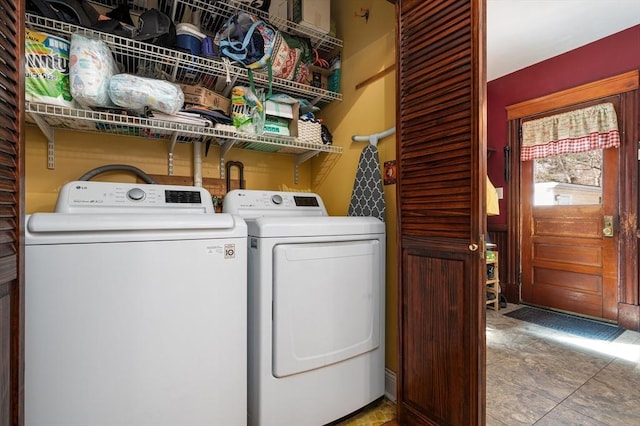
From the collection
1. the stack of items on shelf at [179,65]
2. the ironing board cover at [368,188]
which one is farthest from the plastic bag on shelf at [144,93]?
the ironing board cover at [368,188]

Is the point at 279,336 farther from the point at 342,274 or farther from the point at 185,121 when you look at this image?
the point at 185,121

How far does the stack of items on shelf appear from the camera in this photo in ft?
4.35

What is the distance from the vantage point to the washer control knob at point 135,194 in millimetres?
1495

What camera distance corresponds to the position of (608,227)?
10.2 ft

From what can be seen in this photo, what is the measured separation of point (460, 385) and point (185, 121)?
1794mm

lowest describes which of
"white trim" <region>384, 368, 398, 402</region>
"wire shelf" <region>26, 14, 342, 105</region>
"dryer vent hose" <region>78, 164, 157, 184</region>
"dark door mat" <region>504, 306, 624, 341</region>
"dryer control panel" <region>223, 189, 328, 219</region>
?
"dark door mat" <region>504, 306, 624, 341</region>

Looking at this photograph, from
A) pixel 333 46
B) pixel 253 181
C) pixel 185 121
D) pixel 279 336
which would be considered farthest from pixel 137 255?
pixel 333 46

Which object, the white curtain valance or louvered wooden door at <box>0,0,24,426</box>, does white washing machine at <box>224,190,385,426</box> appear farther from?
the white curtain valance

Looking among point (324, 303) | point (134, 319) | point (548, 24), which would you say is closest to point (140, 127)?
point (134, 319)

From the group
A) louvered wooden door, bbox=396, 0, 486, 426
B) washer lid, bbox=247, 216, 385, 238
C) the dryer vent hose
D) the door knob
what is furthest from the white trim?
the door knob

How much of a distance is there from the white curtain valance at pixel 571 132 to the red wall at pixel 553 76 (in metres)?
0.30

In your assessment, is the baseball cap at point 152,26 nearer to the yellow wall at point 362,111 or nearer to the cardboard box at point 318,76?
the cardboard box at point 318,76

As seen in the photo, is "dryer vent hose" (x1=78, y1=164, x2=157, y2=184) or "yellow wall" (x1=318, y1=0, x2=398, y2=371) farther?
"yellow wall" (x1=318, y1=0, x2=398, y2=371)

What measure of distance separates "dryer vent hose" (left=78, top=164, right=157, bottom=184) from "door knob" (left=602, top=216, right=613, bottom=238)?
408cm
